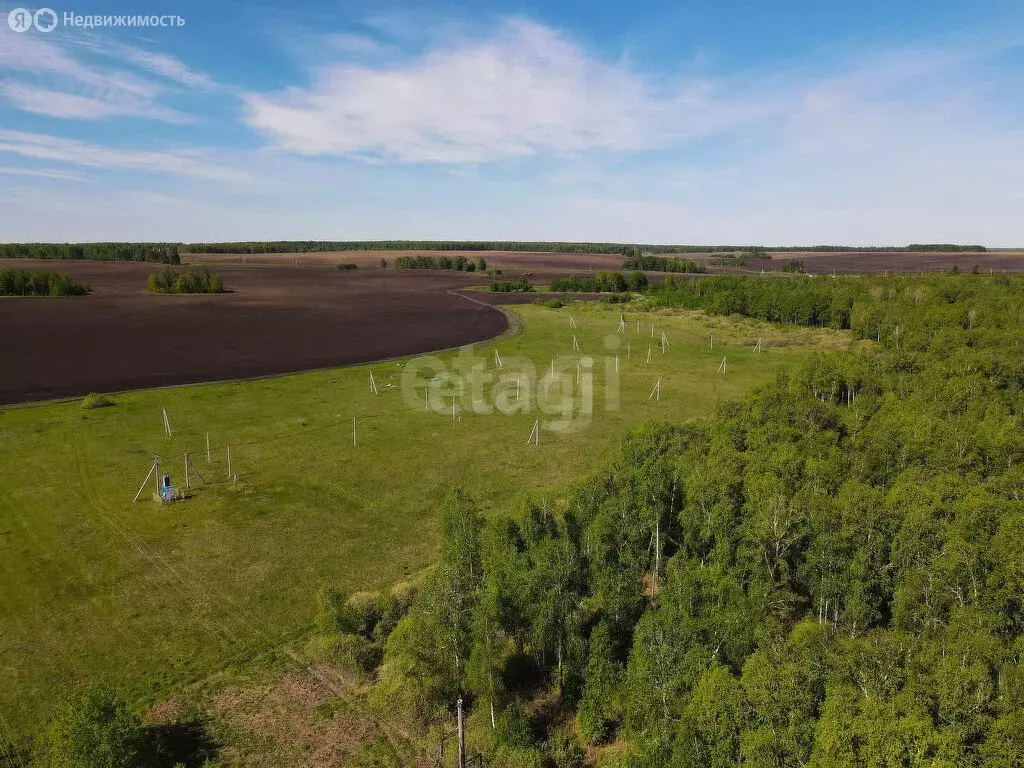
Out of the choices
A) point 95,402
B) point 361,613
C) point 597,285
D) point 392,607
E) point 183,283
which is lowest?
point 361,613

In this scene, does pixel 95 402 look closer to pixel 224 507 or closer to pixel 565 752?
pixel 224 507

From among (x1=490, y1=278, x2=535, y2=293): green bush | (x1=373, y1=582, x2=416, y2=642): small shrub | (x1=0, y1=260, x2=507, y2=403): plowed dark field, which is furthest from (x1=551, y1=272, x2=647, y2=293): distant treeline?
(x1=373, y1=582, x2=416, y2=642): small shrub

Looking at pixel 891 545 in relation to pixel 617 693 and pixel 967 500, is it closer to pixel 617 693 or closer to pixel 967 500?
pixel 967 500

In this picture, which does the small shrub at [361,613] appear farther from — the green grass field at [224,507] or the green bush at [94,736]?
the green bush at [94,736]

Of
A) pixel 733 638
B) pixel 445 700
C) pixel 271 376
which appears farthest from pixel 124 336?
pixel 733 638

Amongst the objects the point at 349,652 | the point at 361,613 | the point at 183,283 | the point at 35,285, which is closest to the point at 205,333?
the point at 183,283

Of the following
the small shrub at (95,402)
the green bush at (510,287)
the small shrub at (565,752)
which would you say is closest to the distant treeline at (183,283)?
the green bush at (510,287)
